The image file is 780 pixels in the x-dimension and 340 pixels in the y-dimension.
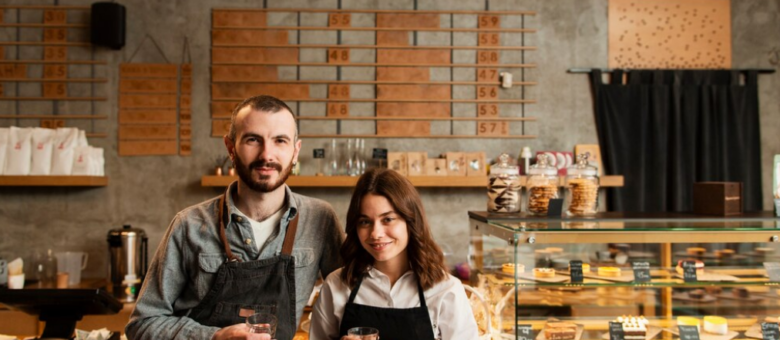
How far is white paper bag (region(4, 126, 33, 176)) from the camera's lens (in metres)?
4.13

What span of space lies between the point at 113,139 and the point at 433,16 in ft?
8.12

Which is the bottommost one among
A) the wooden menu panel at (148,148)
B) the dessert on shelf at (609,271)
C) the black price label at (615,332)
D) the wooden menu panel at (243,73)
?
the black price label at (615,332)

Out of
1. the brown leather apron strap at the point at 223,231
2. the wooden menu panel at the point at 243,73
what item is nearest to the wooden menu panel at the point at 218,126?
the wooden menu panel at the point at 243,73

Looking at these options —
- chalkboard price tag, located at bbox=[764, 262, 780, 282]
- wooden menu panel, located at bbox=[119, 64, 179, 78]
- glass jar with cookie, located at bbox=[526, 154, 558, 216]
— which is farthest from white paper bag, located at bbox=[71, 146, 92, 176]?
chalkboard price tag, located at bbox=[764, 262, 780, 282]

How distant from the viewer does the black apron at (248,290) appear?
194cm

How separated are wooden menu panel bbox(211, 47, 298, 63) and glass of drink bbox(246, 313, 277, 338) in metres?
3.05

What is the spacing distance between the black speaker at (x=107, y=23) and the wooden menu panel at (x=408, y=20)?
1.81 m

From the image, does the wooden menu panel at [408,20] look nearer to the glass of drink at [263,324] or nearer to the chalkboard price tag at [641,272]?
the chalkboard price tag at [641,272]

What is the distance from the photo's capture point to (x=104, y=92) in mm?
4449

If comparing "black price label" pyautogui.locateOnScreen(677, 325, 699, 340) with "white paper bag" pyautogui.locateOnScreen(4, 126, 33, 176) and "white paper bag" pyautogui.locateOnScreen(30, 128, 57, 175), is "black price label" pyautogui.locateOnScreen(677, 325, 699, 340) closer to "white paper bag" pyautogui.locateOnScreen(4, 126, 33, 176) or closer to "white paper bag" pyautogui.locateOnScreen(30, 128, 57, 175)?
"white paper bag" pyautogui.locateOnScreen(30, 128, 57, 175)

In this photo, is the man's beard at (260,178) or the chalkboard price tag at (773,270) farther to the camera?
the chalkboard price tag at (773,270)

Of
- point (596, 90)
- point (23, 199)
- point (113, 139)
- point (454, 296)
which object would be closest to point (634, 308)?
point (454, 296)

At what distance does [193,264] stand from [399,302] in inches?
26.3

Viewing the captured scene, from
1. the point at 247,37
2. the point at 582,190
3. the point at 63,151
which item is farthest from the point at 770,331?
the point at 63,151
